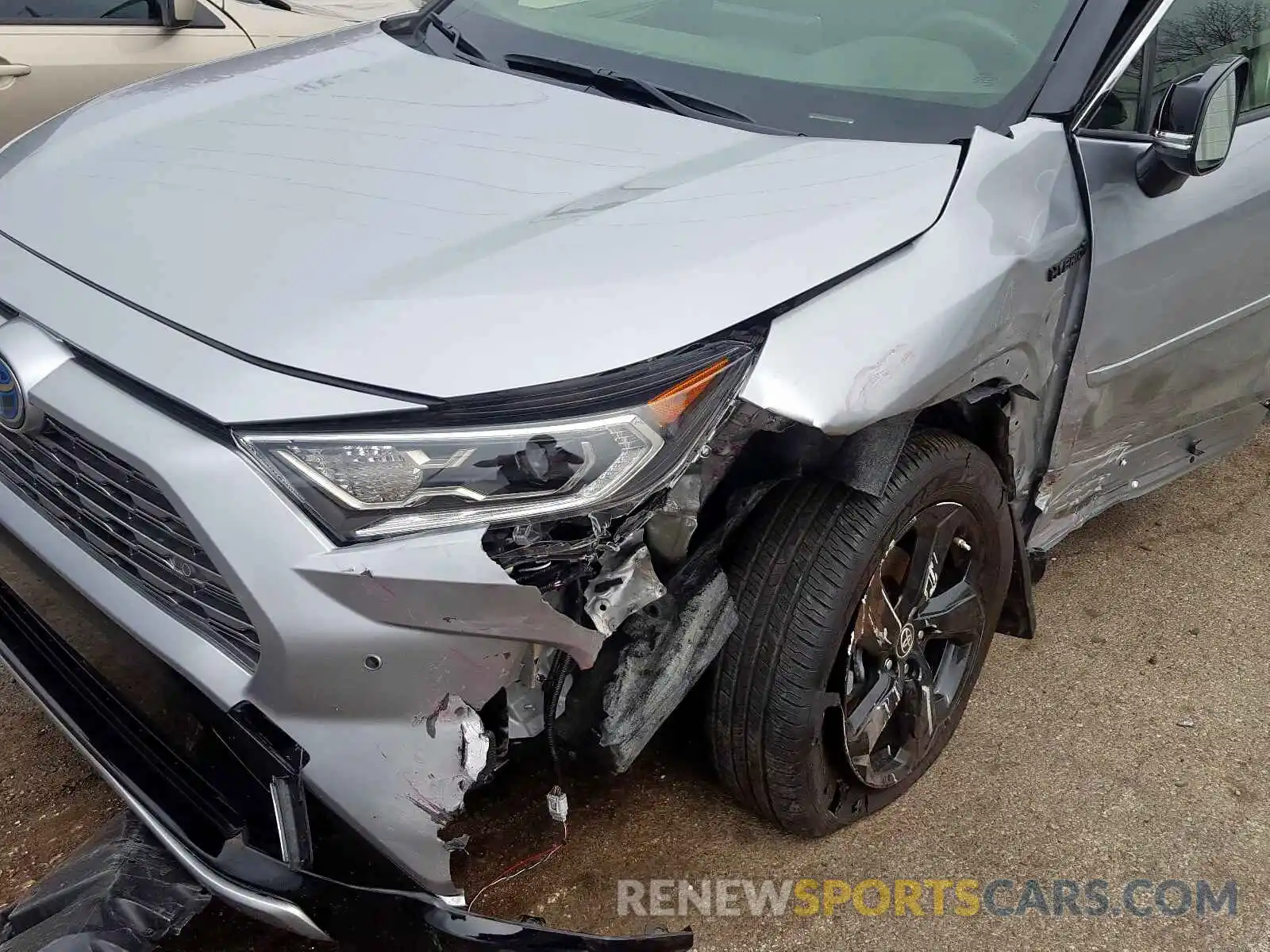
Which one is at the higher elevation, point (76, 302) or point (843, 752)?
point (76, 302)

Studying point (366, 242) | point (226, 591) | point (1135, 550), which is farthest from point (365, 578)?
point (1135, 550)

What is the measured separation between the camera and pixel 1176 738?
264cm

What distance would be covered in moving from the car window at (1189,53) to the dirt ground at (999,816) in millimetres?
1350

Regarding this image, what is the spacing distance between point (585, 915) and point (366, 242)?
1.28 meters

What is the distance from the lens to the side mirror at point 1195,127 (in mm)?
2053

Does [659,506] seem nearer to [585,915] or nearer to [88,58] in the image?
[585,915]

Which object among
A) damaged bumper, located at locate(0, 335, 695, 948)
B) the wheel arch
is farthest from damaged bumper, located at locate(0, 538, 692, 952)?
the wheel arch

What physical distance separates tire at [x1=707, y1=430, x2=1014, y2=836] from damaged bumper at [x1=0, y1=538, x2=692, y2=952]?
443 millimetres

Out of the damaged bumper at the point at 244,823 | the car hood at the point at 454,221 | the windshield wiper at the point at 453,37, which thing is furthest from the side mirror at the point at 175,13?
the damaged bumper at the point at 244,823

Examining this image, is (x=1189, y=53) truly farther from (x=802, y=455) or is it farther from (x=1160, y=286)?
(x=802, y=455)

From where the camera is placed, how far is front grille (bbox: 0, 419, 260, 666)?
1.50 metres

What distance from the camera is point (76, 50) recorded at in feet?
13.4

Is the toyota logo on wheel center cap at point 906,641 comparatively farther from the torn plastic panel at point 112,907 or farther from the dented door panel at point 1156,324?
the torn plastic panel at point 112,907

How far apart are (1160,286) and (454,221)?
1.50 metres
